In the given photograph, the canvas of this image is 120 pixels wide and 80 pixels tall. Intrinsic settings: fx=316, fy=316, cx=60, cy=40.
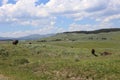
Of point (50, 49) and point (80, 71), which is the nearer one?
point (80, 71)

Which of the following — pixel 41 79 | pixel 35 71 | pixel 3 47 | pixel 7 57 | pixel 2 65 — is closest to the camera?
pixel 41 79

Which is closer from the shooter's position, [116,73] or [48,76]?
[116,73]

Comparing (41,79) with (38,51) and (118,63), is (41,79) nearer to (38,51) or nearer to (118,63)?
(118,63)

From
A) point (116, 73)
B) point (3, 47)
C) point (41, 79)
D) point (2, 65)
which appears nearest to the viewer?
point (116, 73)

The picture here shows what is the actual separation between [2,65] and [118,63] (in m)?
19.8

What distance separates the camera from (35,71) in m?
35.8

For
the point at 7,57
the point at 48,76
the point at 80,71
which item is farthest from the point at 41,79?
the point at 7,57

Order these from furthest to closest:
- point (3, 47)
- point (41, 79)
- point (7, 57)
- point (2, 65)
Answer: point (3, 47), point (7, 57), point (2, 65), point (41, 79)

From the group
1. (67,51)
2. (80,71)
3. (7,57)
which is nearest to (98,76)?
(80,71)

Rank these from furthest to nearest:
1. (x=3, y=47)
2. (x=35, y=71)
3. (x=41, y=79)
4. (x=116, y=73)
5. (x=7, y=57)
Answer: (x=3, y=47) < (x=7, y=57) < (x=35, y=71) < (x=41, y=79) < (x=116, y=73)

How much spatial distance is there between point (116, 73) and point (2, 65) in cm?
2178

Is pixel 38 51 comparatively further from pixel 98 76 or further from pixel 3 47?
pixel 98 76

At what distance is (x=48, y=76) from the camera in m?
31.1

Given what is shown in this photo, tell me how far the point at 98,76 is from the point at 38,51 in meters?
35.0
